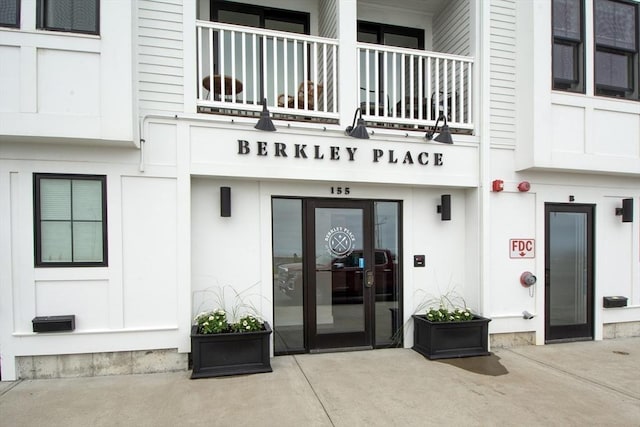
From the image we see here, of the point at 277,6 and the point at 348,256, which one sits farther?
the point at 277,6

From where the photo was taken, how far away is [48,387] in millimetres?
3789

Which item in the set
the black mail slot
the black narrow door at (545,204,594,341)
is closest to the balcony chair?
the black mail slot

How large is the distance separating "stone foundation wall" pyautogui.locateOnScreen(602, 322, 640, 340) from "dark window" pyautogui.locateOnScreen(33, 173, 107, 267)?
7.04 metres

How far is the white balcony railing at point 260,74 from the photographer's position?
14.4 ft

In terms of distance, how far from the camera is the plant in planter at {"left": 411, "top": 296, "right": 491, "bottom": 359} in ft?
15.4

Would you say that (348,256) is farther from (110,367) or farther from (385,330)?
(110,367)

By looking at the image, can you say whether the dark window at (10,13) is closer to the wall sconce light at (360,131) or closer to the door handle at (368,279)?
the wall sconce light at (360,131)

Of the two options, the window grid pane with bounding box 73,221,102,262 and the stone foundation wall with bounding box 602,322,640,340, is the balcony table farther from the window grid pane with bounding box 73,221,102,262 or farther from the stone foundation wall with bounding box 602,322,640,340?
the stone foundation wall with bounding box 602,322,640,340

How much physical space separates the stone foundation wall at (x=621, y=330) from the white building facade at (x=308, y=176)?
0.04 metres

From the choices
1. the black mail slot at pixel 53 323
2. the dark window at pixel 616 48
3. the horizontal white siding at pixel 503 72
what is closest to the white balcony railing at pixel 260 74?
the horizontal white siding at pixel 503 72

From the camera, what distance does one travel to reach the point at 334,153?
4688 millimetres

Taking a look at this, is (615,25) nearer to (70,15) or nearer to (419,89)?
(419,89)

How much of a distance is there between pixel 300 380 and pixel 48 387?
100 inches

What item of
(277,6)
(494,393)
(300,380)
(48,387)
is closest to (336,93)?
(277,6)
